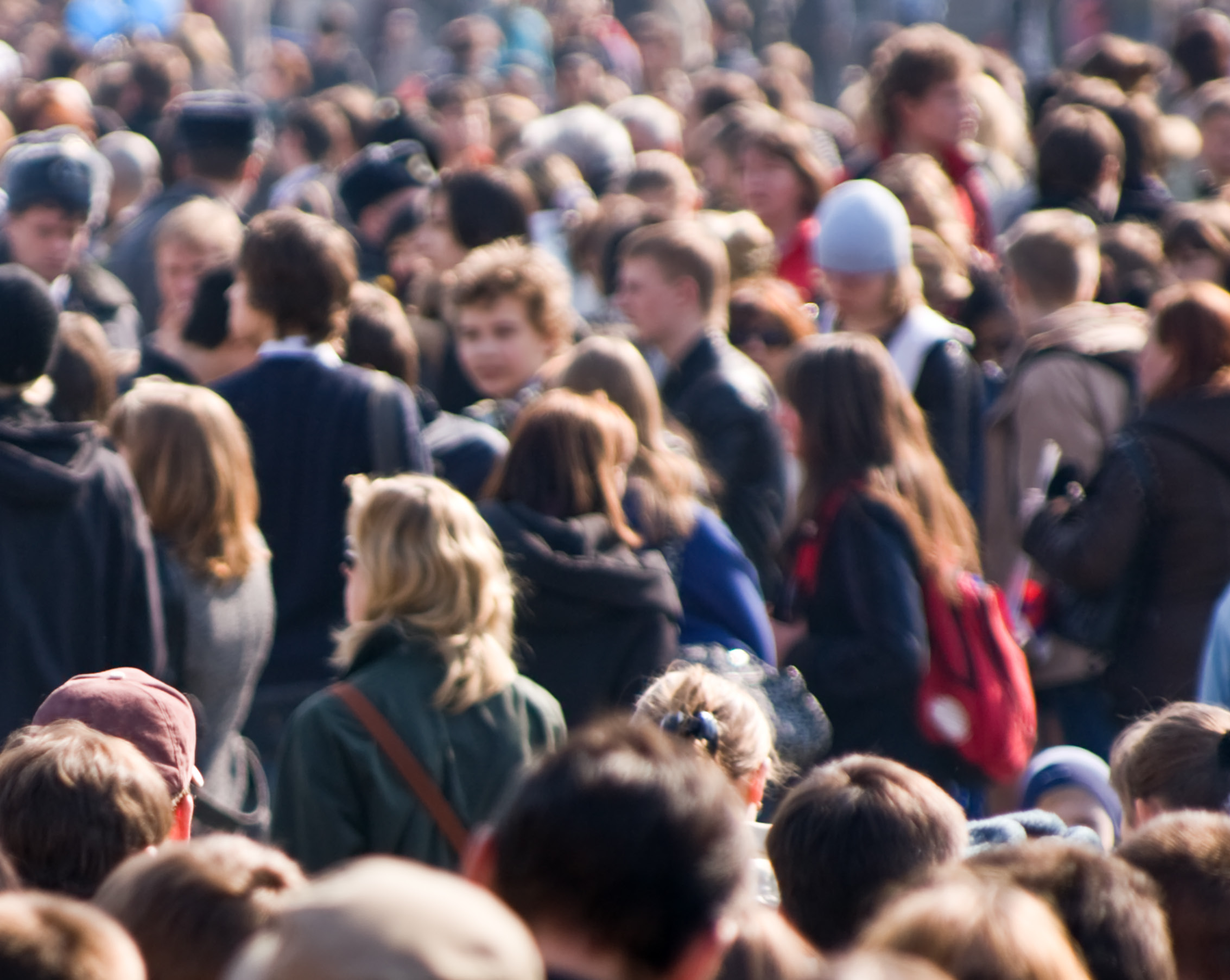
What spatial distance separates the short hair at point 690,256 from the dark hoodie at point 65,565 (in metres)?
2.27

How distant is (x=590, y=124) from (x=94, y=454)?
239 inches

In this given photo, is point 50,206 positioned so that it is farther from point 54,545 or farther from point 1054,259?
point 1054,259

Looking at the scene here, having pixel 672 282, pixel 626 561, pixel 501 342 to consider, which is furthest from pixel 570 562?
pixel 672 282

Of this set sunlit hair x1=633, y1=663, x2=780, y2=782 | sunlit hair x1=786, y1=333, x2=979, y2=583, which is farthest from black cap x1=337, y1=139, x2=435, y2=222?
sunlit hair x1=633, y1=663, x2=780, y2=782

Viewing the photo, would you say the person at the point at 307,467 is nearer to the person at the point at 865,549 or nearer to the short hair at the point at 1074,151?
the person at the point at 865,549

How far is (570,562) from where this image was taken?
4.47 meters

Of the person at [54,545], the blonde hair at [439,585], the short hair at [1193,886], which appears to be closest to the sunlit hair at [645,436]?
the blonde hair at [439,585]

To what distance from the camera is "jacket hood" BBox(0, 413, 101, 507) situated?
4.41 metres

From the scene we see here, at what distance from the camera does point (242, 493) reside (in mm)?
4777

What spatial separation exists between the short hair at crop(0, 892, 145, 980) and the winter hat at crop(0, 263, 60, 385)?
281 centimetres

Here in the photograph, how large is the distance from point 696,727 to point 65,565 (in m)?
1.76

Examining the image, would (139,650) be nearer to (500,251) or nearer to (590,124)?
(500,251)

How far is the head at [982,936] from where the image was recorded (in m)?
1.85

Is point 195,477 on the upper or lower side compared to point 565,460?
lower
